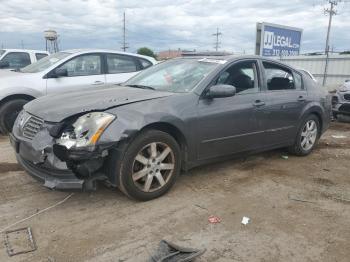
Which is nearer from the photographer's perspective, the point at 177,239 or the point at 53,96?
the point at 177,239

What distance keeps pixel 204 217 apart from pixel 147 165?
0.79 meters

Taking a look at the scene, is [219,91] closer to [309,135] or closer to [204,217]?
[204,217]

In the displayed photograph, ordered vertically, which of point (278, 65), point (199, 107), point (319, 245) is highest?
point (278, 65)

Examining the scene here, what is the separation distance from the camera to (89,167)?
11.6ft

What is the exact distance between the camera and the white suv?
6.88m

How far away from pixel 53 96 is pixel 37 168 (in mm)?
1063

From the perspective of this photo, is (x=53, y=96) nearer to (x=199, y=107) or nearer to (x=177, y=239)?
(x=199, y=107)

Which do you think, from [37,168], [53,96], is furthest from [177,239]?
[53,96]

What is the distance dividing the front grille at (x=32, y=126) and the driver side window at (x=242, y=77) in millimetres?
2138

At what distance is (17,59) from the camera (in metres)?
11.5

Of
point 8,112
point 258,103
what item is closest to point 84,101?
point 258,103

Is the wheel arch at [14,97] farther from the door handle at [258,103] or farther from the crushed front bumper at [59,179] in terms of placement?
the door handle at [258,103]

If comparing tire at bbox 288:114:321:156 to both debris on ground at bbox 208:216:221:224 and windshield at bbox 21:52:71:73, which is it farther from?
windshield at bbox 21:52:71:73

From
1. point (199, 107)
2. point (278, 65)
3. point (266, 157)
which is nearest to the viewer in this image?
point (199, 107)
